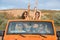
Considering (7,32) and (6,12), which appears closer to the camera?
(7,32)

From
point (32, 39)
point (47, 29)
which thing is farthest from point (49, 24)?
point (32, 39)

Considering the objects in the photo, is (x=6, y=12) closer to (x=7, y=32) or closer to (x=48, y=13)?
(x=48, y=13)

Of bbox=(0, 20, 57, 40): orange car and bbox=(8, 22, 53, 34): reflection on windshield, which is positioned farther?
bbox=(8, 22, 53, 34): reflection on windshield

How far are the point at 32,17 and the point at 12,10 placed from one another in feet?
162

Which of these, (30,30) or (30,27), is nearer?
(30,30)

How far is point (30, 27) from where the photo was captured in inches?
555

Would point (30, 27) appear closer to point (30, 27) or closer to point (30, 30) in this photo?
point (30, 27)

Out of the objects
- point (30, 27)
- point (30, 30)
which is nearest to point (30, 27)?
point (30, 27)

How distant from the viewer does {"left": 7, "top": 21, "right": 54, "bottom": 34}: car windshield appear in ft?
45.6

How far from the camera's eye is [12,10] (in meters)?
66.5

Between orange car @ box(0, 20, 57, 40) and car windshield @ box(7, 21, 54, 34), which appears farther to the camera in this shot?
car windshield @ box(7, 21, 54, 34)

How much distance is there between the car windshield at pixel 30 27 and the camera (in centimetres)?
1389

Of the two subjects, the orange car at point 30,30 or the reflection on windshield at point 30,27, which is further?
the reflection on windshield at point 30,27

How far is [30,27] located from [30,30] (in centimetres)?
20
